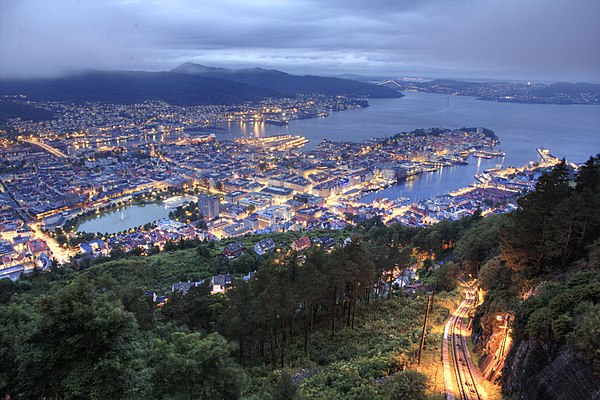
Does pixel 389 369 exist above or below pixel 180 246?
above

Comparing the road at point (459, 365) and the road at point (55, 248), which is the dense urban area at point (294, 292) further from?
the road at point (55, 248)

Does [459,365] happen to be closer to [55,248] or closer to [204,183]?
[55,248]

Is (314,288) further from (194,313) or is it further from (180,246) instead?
(180,246)

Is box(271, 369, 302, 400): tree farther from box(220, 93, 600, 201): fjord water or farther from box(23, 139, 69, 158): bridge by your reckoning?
box(23, 139, 69, 158): bridge

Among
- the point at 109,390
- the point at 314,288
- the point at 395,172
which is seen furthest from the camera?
the point at 395,172

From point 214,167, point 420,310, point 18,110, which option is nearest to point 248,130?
point 214,167

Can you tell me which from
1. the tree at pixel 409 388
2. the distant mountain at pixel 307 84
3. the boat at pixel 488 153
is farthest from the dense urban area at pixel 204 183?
the distant mountain at pixel 307 84

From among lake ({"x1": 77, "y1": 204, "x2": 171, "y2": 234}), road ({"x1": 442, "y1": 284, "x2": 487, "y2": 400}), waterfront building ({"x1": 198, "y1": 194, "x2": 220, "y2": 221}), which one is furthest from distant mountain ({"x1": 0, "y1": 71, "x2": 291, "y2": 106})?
road ({"x1": 442, "y1": 284, "x2": 487, "y2": 400})
